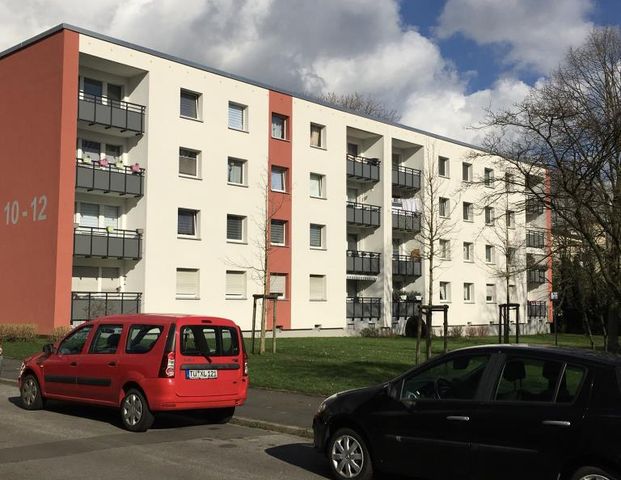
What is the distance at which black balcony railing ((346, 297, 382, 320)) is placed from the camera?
39875 millimetres

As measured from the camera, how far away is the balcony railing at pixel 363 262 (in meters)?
39.9

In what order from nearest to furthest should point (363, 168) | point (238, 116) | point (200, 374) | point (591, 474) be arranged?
point (591, 474)
point (200, 374)
point (238, 116)
point (363, 168)

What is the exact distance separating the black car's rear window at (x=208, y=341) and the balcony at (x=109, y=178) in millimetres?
19711

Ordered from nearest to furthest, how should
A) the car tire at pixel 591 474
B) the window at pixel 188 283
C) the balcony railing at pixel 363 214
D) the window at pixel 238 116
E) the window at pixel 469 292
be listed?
the car tire at pixel 591 474, the window at pixel 188 283, the window at pixel 238 116, the balcony railing at pixel 363 214, the window at pixel 469 292

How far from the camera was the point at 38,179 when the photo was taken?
2928cm

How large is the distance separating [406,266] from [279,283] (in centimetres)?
1047

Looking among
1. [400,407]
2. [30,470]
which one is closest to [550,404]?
[400,407]

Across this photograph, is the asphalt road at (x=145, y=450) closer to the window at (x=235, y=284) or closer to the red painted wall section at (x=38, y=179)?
the red painted wall section at (x=38, y=179)

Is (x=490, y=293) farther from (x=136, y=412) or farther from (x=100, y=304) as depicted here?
(x=136, y=412)

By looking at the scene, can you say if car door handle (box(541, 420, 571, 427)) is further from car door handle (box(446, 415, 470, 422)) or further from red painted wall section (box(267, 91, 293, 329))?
red painted wall section (box(267, 91, 293, 329))

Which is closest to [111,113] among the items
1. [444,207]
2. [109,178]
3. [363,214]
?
[109,178]

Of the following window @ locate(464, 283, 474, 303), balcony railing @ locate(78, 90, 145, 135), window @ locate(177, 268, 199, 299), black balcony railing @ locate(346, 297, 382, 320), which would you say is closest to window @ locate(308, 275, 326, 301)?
black balcony railing @ locate(346, 297, 382, 320)

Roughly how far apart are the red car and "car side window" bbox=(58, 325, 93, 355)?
0.8 inches

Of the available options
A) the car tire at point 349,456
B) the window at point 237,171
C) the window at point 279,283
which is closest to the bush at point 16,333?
the window at point 237,171
